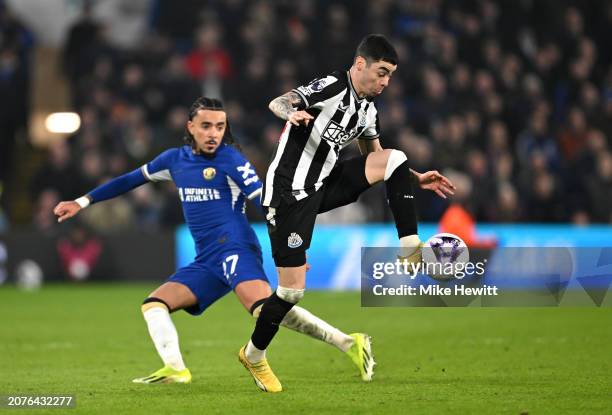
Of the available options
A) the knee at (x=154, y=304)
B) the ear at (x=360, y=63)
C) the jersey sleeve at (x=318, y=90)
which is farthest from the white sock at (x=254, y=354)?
the ear at (x=360, y=63)

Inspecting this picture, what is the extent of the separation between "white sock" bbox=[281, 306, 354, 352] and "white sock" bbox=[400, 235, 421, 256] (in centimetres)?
113

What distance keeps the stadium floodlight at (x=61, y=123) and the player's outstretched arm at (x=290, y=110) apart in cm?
1565

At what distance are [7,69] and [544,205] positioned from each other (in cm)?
933

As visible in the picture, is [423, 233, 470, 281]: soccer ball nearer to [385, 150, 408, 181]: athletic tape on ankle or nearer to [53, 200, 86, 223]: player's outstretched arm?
[385, 150, 408, 181]: athletic tape on ankle

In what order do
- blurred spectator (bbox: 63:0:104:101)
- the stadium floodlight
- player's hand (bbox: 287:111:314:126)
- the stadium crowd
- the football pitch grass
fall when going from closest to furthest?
player's hand (bbox: 287:111:314:126)
the football pitch grass
the stadium crowd
blurred spectator (bbox: 63:0:104:101)
the stadium floodlight

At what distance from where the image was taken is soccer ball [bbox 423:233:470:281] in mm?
7367

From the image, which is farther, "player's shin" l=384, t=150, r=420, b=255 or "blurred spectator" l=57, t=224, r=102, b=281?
"blurred spectator" l=57, t=224, r=102, b=281

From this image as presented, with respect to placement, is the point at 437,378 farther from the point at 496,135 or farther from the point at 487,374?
the point at 496,135

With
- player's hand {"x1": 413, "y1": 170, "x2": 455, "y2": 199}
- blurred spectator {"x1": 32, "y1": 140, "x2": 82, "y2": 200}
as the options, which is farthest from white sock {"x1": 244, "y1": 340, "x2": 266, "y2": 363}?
blurred spectator {"x1": 32, "y1": 140, "x2": 82, "y2": 200}

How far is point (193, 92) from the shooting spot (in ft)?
62.8

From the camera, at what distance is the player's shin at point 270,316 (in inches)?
292

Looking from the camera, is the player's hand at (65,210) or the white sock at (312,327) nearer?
the player's hand at (65,210)

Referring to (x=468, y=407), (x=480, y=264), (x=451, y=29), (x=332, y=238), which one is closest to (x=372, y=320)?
(x=332, y=238)

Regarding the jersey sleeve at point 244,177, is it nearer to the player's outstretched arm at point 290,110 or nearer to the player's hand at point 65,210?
the player's hand at point 65,210
